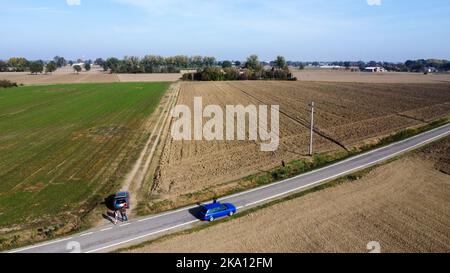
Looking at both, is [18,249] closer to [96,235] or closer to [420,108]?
[96,235]

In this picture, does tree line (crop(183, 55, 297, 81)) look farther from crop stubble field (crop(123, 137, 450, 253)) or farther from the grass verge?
crop stubble field (crop(123, 137, 450, 253))

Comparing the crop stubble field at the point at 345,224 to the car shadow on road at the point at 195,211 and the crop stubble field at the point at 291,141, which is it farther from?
the crop stubble field at the point at 291,141

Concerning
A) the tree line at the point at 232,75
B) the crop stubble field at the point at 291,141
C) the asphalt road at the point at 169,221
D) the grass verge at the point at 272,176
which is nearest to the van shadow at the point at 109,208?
the asphalt road at the point at 169,221

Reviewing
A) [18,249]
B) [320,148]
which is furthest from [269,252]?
[320,148]

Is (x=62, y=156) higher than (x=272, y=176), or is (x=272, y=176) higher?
(x=62, y=156)

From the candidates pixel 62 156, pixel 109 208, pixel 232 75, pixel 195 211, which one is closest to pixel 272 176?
pixel 195 211

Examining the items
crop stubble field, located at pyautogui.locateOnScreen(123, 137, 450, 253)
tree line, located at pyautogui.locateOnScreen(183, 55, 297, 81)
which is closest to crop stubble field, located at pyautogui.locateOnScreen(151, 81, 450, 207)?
crop stubble field, located at pyautogui.locateOnScreen(123, 137, 450, 253)

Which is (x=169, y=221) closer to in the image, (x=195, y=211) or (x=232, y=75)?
(x=195, y=211)
